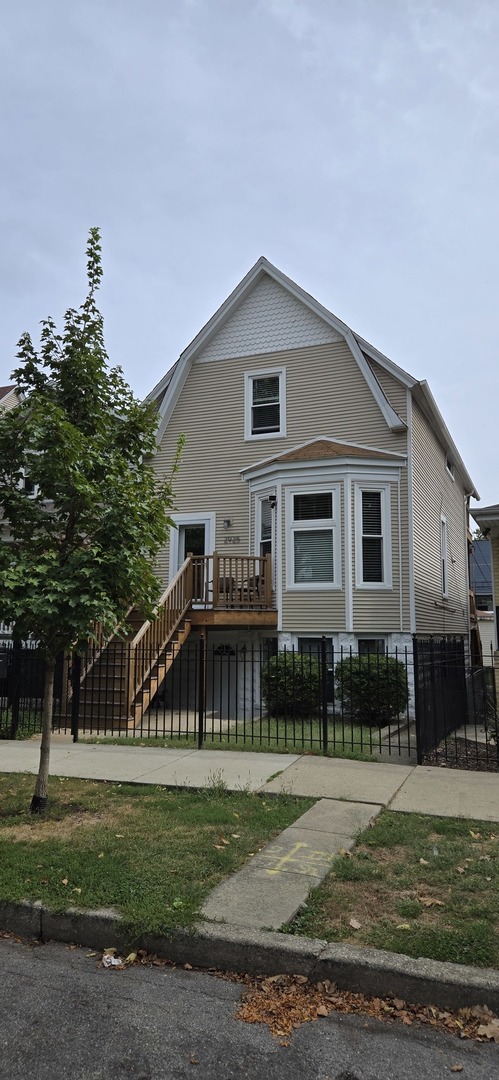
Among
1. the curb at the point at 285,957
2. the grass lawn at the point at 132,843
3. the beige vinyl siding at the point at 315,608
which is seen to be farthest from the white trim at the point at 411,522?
the curb at the point at 285,957

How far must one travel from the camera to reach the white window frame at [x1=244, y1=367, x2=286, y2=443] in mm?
17062

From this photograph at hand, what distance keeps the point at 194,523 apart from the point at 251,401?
344 centimetres

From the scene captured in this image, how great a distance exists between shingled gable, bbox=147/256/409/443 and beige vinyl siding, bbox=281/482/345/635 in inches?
110

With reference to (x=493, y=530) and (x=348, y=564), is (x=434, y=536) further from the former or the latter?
(x=348, y=564)

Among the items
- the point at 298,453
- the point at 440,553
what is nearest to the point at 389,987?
the point at 298,453

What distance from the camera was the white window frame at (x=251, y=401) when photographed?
672 inches

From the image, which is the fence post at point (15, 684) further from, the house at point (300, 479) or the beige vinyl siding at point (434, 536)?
the beige vinyl siding at point (434, 536)

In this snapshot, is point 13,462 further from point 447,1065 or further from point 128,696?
point 128,696

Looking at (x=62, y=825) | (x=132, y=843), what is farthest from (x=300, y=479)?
(x=132, y=843)

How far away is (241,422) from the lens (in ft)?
57.5

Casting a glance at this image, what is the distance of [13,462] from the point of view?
6.24 metres

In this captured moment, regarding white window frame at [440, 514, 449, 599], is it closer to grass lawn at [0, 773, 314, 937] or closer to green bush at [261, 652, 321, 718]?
green bush at [261, 652, 321, 718]

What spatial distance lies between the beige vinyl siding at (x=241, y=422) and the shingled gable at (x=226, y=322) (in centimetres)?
25

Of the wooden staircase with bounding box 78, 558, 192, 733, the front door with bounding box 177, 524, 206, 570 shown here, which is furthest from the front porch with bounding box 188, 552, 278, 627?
the front door with bounding box 177, 524, 206, 570
